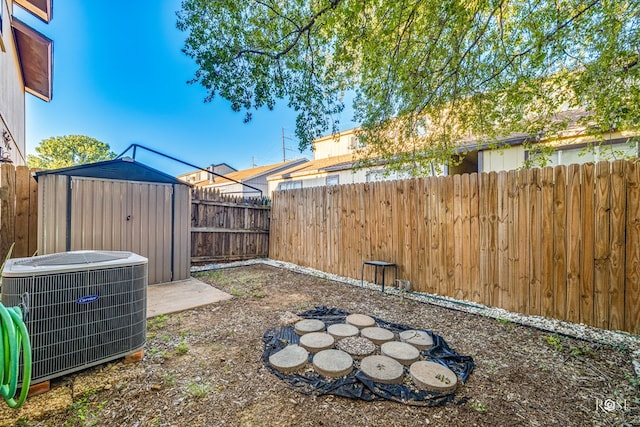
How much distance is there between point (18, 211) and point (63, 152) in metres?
28.8

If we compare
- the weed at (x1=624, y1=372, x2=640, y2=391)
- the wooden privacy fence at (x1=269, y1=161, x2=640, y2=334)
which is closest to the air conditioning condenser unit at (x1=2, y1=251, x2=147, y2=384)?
the wooden privacy fence at (x1=269, y1=161, x2=640, y2=334)

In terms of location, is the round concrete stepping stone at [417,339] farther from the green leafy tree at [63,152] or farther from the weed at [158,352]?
the green leafy tree at [63,152]

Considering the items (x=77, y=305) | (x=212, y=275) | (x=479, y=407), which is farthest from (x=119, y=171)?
(x=479, y=407)

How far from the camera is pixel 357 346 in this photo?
248 centimetres

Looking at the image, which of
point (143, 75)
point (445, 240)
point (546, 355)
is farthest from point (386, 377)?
point (143, 75)

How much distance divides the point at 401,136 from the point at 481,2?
6.07 feet

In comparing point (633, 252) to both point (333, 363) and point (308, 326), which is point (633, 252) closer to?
point (333, 363)

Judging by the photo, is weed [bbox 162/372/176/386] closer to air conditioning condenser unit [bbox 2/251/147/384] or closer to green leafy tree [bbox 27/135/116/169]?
air conditioning condenser unit [bbox 2/251/147/384]

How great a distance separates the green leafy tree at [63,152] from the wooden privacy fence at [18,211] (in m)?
26.5

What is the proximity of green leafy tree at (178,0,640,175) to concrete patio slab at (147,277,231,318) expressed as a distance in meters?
2.81

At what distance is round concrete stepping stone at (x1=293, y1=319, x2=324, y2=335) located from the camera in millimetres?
2818

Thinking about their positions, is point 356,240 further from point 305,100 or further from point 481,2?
point 481,2

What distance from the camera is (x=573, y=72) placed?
2.85m

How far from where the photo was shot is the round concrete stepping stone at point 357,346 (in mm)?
2357
